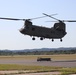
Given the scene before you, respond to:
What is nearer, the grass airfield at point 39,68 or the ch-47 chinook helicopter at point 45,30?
the grass airfield at point 39,68

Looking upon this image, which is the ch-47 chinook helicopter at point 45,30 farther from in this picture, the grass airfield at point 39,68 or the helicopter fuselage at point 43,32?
the grass airfield at point 39,68

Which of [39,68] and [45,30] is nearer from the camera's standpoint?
[39,68]

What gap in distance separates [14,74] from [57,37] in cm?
3808

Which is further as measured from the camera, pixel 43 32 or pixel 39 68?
pixel 43 32

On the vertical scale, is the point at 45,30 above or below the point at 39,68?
above

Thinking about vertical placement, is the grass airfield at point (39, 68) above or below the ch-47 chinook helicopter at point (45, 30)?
below

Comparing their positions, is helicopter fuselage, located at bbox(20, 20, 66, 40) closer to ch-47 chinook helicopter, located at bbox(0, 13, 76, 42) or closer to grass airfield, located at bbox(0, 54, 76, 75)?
ch-47 chinook helicopter, located at bbox(0, 13, 76, 42)

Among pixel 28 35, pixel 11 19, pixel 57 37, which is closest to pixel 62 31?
pixel 57 37

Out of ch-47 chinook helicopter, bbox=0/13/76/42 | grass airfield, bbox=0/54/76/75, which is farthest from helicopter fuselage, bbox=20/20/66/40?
grass airfield, bbox=0/54/76/75

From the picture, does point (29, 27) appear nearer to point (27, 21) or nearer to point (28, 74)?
point (27, 21)

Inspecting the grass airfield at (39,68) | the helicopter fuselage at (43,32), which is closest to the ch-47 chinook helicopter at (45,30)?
the helicopter fuselage at (43,32)

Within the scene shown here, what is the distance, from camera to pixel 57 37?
73.4 metres

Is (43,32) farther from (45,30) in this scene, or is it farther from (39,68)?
(39,68)

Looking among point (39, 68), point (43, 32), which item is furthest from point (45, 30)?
point (39, 68)
